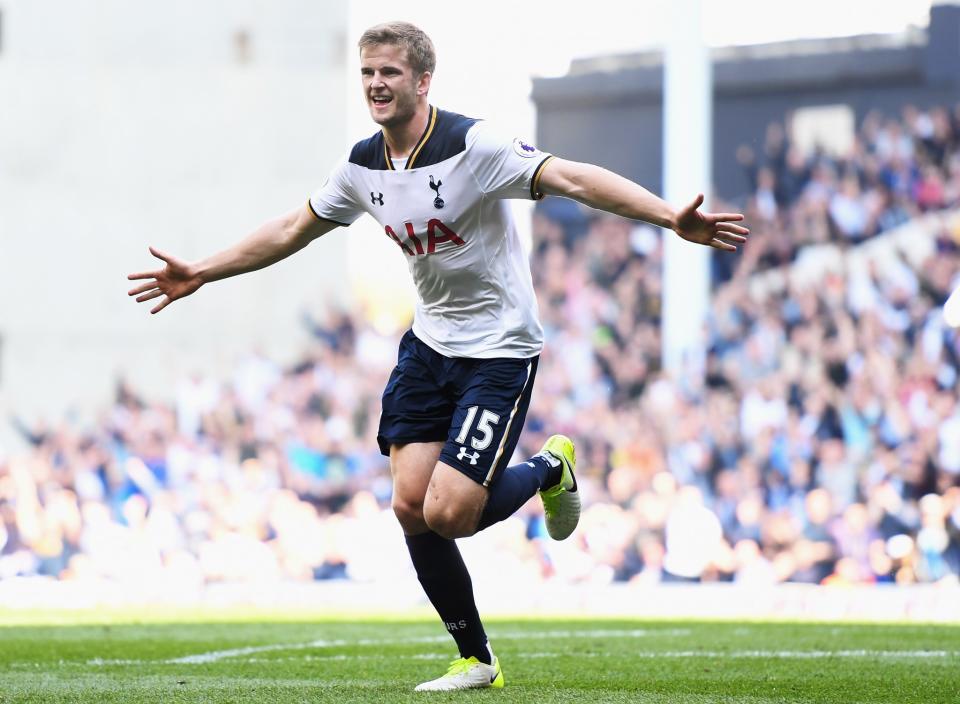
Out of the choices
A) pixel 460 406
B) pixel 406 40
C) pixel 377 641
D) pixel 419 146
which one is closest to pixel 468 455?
pixel 460 406

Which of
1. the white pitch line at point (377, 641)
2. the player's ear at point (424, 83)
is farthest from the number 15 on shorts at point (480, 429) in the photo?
the white pitch line at point (377, 641)

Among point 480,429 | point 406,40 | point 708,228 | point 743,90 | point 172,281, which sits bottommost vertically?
point 480,429

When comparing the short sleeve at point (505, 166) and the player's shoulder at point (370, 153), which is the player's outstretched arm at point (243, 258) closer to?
the player's shoulder at point (370, 153)

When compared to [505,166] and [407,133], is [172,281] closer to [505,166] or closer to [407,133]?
[407,133]

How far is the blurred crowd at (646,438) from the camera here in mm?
13711

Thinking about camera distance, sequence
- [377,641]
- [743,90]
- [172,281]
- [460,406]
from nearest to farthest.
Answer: [460,406] → [172,281] → [377,641] → [743,90]

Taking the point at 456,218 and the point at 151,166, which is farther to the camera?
the point at 151,166

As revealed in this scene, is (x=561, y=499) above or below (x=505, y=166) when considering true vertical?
below

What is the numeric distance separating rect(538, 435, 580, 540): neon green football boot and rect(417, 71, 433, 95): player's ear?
1727mm

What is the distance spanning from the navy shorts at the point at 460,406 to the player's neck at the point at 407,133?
0.83 metres

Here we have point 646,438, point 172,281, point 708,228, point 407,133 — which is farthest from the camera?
point 646,438

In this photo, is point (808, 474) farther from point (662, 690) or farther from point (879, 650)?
point (662, 690)

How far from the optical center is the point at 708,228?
5516 millimetres

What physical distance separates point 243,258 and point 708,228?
2.02m
